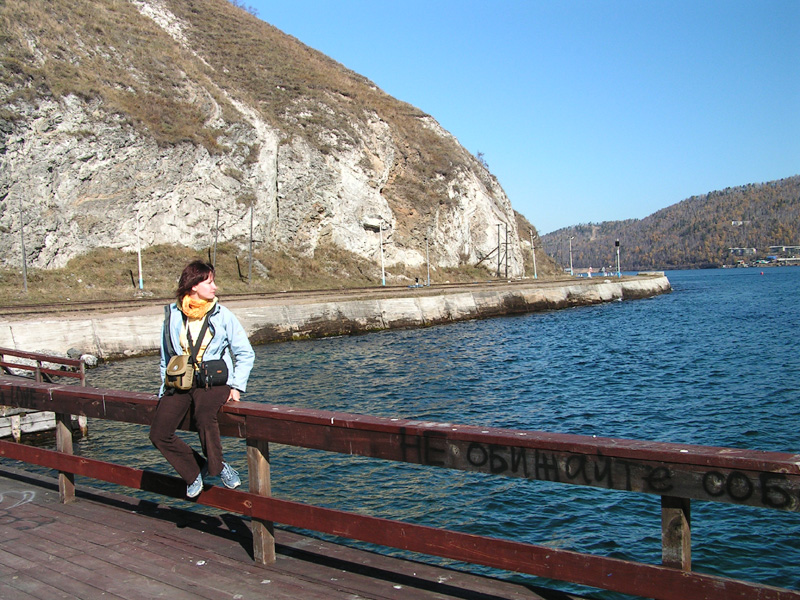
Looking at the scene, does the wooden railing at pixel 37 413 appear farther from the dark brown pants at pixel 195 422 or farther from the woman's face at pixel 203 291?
the woman's face at pixel 203 291

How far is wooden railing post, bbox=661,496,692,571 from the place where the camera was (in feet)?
11.4

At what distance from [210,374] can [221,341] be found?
322 mm

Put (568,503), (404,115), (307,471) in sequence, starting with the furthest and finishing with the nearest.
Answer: (404,115) → (307,471) → (568,503)

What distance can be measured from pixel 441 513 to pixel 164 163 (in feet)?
159

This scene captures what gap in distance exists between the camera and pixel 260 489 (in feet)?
16.5

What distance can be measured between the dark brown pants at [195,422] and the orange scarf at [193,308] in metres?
0.59

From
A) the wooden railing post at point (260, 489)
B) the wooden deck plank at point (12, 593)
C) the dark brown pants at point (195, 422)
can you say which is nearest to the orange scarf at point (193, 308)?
the dark brown pants at point (195, 422)

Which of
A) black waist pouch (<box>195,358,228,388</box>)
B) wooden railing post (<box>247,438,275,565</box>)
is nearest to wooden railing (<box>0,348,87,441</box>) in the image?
black waist pouch (<box>195,358,228,388</box>)

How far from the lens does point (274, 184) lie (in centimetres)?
6250

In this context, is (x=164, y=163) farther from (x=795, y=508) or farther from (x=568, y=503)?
(x=795, y=508)

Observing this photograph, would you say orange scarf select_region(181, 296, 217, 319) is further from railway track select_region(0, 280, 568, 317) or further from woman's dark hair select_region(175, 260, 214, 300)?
railway track select_region(0, 280, 568, 317)

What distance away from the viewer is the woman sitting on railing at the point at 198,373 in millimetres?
5078

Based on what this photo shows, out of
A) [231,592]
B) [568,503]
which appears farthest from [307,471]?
[231,592]

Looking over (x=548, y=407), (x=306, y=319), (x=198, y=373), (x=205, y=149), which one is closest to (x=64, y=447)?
(x=198, y=373)
